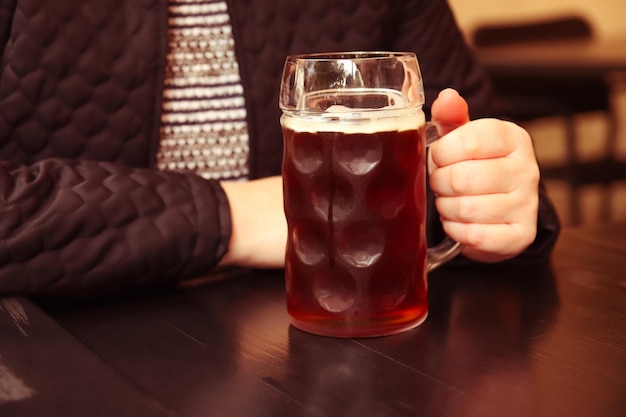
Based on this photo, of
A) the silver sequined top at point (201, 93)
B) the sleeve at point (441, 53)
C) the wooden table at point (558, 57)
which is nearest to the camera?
the silver sequined top at point (201, 93)

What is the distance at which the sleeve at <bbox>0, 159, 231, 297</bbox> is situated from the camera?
32.4 inches

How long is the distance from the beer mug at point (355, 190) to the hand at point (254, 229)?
14 cm

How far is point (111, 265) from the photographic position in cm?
84

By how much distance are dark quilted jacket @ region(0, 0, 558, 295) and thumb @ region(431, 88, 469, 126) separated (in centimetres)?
19

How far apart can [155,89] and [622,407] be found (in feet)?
2.10

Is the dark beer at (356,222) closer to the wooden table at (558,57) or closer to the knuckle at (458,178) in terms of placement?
the knuckle at (458,178)

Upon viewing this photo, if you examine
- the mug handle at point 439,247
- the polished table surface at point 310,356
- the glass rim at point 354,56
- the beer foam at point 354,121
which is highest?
the glass rim at point 354,56

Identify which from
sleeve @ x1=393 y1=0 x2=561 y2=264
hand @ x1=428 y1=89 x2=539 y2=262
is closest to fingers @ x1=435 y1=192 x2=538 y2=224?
hand @ x1=428 y1=89 x2=539 y2=262

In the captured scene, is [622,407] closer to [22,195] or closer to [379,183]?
[379,183]

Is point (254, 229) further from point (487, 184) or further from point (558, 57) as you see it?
point (558, 57)

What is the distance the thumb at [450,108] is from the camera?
2.76 ft

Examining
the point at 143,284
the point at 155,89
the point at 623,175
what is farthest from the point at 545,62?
the point at 143,284

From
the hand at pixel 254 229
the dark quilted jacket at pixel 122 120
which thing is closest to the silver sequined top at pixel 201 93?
the dark quilted jacket at pixel 122 120

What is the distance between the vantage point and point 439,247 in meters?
0.85
